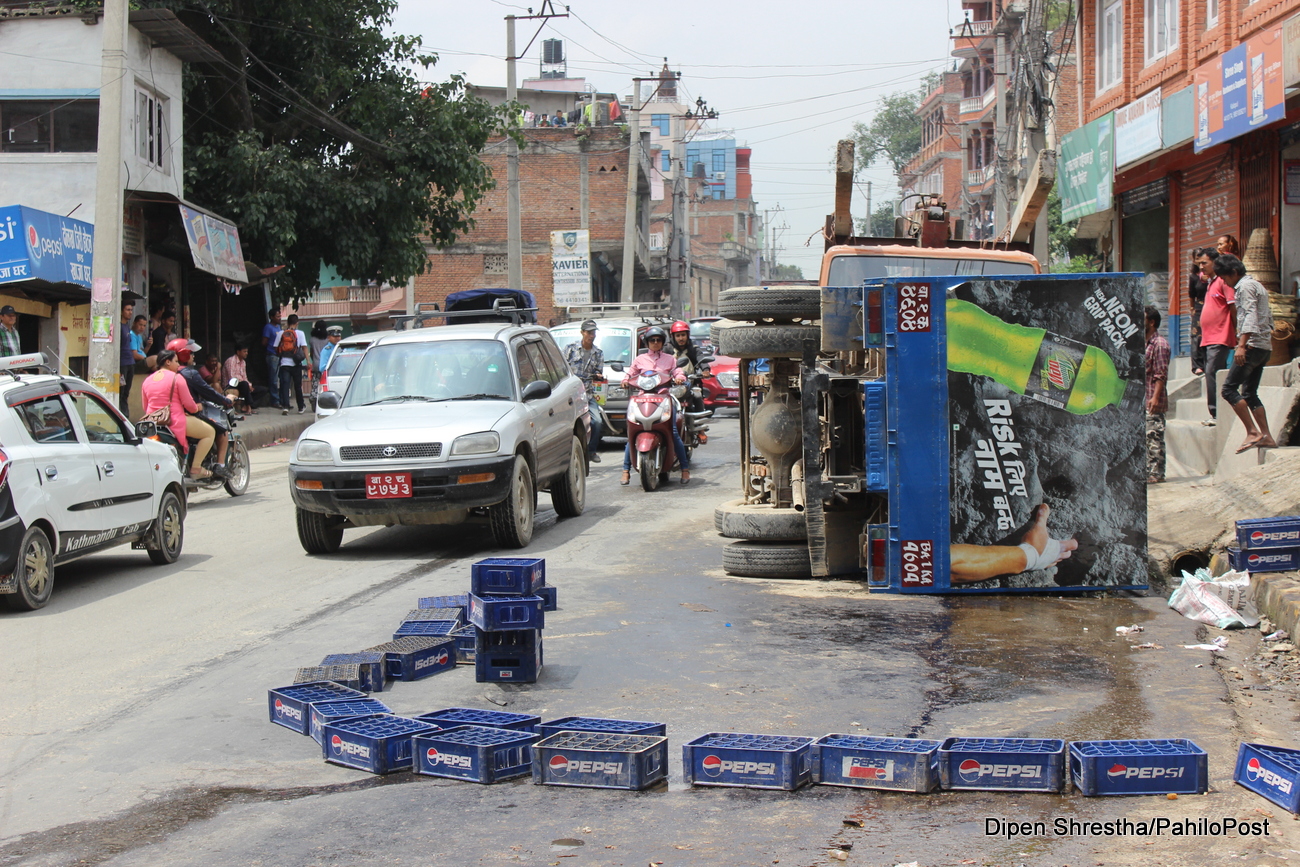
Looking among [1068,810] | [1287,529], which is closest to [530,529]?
[1287,529]

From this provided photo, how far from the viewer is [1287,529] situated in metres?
7.85

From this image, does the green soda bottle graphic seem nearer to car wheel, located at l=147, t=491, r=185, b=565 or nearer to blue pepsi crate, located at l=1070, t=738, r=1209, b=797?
blue pepsi crate, located at l=1070, t=738, r=1209, b=797

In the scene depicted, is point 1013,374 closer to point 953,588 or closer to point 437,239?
point 953,588

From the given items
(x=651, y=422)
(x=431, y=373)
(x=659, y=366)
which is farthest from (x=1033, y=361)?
(x=659, y=366)

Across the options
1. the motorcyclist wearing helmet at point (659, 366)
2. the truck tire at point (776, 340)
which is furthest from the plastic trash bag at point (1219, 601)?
the motorcyclist wearing helmet at point (659, 366)

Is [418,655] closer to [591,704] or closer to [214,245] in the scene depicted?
[591,704]

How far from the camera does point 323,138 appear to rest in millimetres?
27734

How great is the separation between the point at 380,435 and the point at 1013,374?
16.2ft

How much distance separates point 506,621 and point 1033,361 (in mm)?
3981

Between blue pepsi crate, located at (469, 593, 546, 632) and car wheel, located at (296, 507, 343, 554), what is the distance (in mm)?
4446

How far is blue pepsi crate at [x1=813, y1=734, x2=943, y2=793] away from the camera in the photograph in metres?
4.45

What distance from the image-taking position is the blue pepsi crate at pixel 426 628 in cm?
677

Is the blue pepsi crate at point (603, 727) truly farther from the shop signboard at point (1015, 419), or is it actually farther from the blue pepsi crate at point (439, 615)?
the shop signboard at point (1015, 419)

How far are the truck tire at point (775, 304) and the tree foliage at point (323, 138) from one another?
57.1 feet
